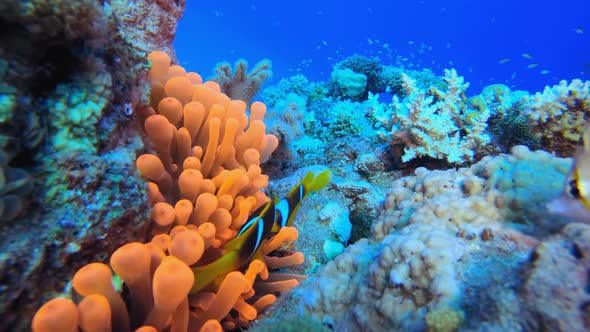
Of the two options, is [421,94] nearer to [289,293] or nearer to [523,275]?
[289,293]

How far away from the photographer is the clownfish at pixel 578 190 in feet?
3.71

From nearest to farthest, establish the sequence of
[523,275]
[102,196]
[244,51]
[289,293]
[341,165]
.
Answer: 1. [523,275]
2. [102,196]
3. [289,293]
4. [341,165]
5. [244,51]

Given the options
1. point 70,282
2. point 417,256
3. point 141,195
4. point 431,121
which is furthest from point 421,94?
point 70,282

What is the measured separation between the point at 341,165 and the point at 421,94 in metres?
1.20

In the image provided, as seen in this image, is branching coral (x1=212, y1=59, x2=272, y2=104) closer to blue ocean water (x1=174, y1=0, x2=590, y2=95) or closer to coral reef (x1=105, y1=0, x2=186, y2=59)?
coral reef (x1=105, y1=0, x2=186, y2=59)

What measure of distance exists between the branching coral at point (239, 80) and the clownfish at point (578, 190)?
12.0ft

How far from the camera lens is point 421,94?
3621mm

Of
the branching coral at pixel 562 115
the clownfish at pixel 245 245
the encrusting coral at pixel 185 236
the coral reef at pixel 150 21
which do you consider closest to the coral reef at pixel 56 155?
the encrusting coral at pixel 185 236

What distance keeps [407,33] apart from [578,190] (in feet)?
275

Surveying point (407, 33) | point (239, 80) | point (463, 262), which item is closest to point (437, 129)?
point (463, 262)

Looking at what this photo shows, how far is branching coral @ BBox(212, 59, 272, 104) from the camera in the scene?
4219mm

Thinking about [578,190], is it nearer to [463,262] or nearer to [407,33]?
[463,262]

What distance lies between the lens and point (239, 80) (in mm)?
4301

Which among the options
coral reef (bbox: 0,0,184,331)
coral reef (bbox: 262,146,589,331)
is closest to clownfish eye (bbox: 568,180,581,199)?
coral reef (bbox: 262,146,589,331)
